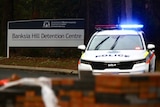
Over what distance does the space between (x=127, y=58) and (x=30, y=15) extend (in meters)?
32.6

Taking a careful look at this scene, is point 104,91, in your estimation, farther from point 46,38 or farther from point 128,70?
point 46,38

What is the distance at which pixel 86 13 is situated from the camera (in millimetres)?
31641

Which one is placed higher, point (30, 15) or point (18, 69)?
point (30, 15)

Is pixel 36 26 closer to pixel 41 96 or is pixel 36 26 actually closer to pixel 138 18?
pixel 138 18

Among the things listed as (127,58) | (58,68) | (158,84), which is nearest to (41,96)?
(158,84)

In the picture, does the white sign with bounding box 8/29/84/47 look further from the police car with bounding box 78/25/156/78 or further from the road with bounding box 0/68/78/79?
the police car with bounding box 78/25/156/78

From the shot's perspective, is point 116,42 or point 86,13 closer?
point 116,42

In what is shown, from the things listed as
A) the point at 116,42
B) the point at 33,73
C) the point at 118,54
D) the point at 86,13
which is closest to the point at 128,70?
the point at 118,54

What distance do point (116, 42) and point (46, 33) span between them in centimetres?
1170

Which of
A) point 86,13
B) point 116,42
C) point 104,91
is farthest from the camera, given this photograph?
point 86,13

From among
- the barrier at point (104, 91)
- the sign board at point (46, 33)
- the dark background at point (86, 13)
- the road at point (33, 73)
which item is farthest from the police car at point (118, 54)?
the dark background at point (86, 13)

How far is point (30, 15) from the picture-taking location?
43.2 meters

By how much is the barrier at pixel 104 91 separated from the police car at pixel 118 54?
590 cm

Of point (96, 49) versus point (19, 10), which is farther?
point (19, 10)
